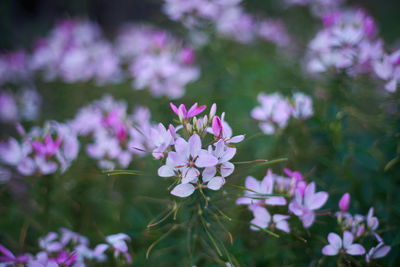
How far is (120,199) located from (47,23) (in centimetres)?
304

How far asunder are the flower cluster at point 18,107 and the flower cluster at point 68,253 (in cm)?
A: 108

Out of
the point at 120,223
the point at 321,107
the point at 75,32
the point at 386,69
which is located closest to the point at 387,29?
the point at 321,107

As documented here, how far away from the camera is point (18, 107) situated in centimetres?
171

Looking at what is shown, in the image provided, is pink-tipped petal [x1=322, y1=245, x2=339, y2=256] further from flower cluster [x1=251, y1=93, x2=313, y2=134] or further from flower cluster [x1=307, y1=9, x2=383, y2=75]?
flower cluster [x1=307, y1=9, x2=383, y2=75]

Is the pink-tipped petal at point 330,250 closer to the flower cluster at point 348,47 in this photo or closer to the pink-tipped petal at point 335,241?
the pink-tipped petal at point 335,241

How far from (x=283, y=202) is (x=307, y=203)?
0.09m

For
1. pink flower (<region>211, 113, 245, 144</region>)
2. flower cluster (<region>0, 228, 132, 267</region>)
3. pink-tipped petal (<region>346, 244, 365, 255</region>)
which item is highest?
pink flower (<region>211, 113, 245, 144</region>)

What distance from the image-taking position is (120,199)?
1.32 meters

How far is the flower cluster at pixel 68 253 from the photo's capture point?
744mm

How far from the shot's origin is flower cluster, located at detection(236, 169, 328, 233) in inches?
28.6

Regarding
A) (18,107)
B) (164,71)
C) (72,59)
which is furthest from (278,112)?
(18,107)

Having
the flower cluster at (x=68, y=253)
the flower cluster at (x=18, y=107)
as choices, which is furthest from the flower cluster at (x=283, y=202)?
the flower cluster at (x=18, y=107)

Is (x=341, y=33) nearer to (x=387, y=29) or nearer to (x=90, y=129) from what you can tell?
(x=90, y=129)

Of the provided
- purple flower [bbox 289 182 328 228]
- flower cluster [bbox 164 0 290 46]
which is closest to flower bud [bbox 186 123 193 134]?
purple flower [bbox 289 182 328 228]
